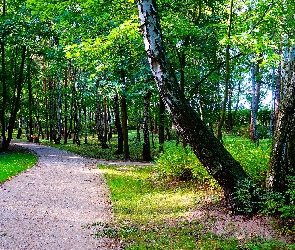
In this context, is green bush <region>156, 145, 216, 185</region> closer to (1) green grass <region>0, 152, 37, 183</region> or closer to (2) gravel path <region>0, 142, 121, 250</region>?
(2) gravel path <region>0, 142, 121, 250</region>

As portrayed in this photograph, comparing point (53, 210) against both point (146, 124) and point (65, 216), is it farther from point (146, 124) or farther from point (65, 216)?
point (146, 124)

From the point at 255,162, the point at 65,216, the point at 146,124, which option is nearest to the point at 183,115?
the point at 255,162

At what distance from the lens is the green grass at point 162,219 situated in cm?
610

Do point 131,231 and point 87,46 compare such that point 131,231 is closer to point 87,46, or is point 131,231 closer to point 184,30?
point 87,46

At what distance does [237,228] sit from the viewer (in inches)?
259

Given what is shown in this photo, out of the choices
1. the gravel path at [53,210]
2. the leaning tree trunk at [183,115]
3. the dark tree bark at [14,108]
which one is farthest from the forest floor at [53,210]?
the dark tree bark at [14,108]

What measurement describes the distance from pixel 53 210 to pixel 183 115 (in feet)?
15.8

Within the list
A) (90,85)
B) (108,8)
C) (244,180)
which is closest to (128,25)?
(108,8)

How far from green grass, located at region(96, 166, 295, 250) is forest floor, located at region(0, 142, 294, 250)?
26cm

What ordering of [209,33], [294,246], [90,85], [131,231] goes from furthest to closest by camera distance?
[90,85] < [209,33] < [131,231] < [294,246]

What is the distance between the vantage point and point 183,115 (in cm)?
683

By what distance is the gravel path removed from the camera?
6.64 meters

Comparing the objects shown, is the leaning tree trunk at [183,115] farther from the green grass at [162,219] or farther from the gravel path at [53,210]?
the gravel path at [53,210]

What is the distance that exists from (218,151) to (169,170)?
16.6ft
